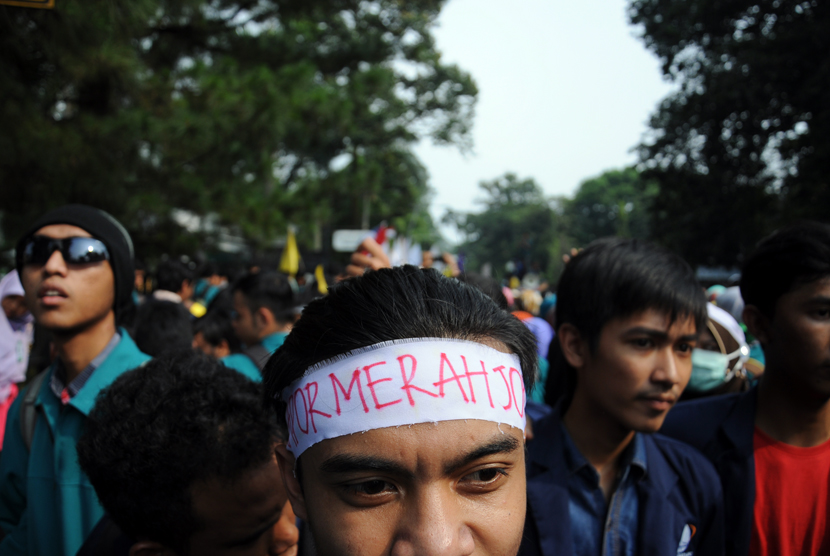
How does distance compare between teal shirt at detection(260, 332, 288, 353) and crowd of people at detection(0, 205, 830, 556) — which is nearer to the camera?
crowd of people at detection(0, 205, 830, 556)

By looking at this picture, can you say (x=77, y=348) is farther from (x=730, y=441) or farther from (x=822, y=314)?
(x=822, y=314)

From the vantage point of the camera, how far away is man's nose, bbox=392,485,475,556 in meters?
1.08

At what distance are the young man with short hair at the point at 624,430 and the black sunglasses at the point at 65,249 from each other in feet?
5.53

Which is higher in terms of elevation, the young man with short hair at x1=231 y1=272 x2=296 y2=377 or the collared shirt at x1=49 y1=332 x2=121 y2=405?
the young man with short hair at x1=231 y1=272 x2=296 y2=377

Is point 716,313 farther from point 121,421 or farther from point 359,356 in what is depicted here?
point 121,421

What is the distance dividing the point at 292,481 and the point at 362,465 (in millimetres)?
252

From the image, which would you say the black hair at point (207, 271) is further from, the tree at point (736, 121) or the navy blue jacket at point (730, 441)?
the tree at point (736, 121)

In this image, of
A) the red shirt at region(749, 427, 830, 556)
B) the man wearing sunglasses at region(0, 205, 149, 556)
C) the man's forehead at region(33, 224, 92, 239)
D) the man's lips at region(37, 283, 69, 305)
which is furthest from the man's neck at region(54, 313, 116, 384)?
the red shirt at region(749, 427, 830, 556)

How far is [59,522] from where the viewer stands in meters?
1.93

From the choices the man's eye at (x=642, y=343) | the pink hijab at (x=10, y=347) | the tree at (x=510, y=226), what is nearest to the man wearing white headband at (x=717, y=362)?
the man's eye at (x=642, y=343)

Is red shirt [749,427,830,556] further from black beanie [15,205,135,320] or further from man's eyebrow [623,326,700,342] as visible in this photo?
black beanie [15,205,135,320]

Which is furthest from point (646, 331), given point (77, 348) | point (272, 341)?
point (272, 341)

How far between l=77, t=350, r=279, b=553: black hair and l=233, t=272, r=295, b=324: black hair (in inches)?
91.7

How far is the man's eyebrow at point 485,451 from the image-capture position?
1143 millimetres
